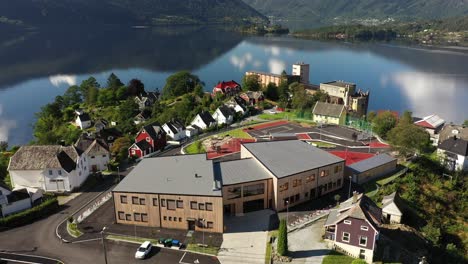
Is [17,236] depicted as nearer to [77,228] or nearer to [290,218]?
[77,228]

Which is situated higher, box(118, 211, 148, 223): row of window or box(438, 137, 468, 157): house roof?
box(438, 137, 468, 157): house roof

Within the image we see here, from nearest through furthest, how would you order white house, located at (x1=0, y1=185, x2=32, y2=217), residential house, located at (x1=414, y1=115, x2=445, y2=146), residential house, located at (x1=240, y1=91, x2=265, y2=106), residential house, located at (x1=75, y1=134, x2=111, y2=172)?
white house, located at (x1=0, y1=185, x2=32, y2=217) → residential house, located at (x1=75, y1=134, x2=111, y2=172) → residential house, located at (x1=414, y1=115, x2=445, y2=146) → residential house, located at (x1=240, y1=91, x2=265, y2=106)

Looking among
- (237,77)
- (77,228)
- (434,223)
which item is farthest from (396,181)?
(237,77)

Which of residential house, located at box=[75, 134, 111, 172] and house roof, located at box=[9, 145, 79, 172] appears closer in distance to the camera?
house roof, located at box=[9, 145, 79, 172]

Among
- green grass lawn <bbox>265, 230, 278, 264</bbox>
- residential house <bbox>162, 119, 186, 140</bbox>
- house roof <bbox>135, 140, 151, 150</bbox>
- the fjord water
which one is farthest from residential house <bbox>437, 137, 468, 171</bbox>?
the fjord water

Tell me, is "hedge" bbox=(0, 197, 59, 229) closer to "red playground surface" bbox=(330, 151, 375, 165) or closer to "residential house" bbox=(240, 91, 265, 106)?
"red playground surface" bbox=(330, 151, 375, 165)

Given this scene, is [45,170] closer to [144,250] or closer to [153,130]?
[144,250]

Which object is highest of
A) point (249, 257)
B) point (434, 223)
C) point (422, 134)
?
point (422, 134)
